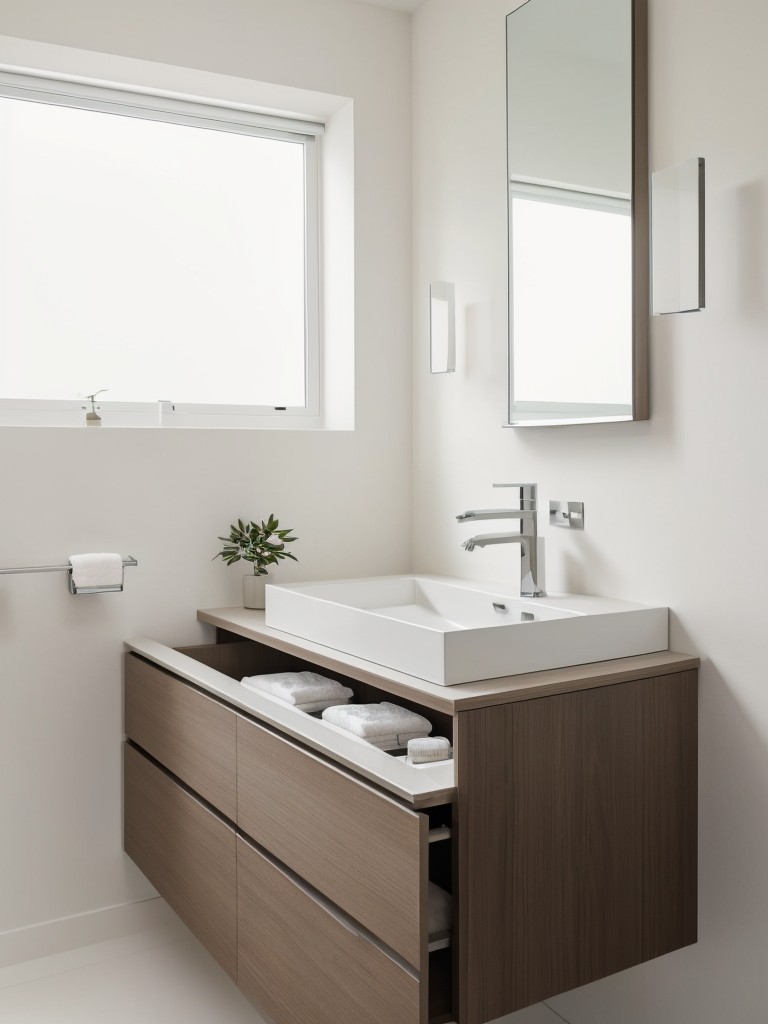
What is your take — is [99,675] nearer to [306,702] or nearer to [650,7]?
[306,702]

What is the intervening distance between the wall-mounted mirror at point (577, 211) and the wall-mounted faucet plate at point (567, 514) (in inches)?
7.4

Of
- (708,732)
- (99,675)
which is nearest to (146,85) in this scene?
(99,675)

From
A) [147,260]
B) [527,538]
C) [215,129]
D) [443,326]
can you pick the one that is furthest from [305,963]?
[215,129]

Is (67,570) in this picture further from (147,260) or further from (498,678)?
(498,678)

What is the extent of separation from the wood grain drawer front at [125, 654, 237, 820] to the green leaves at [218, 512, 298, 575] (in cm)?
36

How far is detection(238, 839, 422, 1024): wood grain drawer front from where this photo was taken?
138cm

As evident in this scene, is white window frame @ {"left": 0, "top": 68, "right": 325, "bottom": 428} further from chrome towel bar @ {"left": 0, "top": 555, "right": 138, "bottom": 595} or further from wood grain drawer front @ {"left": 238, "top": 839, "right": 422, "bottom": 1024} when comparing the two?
wood grain drawer front @ {"left": 238, "top": 839, "right": 422, "bottom": 1024}

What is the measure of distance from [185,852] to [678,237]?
1.60 m

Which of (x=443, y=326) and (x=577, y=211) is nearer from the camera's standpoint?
(x=577, y=211)

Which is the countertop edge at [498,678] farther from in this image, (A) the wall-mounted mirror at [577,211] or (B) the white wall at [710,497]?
(A) the wall-mounted mirror at [577,211]

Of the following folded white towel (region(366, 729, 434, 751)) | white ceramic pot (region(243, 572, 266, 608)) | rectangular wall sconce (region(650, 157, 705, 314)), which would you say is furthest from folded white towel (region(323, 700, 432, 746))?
rectangular wall sconce (region(650, 157, 705, 314))

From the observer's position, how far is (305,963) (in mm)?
1575

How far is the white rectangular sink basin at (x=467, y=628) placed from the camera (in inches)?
60.1

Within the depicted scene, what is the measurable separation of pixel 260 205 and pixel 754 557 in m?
1.80
